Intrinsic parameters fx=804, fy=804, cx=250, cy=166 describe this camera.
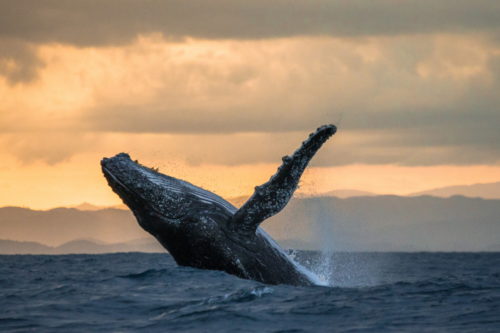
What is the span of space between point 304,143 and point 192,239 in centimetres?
209

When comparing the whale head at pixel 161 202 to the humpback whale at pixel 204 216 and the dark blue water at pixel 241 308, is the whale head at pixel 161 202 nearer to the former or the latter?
the humpback whale at pixel 204 216

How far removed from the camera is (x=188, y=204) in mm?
11461

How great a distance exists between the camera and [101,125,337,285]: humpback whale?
10914 millimetres

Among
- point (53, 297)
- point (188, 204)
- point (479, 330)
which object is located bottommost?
point (479, 330)

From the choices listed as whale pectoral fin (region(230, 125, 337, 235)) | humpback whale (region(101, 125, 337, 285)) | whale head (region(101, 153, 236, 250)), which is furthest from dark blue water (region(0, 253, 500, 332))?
whale pectoral fin (region(230, 125, 337, 235))

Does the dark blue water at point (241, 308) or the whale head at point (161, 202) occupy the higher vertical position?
the whale head at point (161, 202)

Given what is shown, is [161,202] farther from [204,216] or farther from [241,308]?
[241,308]

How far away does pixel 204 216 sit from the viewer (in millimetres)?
11352

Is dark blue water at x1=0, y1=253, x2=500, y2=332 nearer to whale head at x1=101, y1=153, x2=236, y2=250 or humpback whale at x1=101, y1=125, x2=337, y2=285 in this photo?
humpback whale at x1=101, y1=125, x2=337, y2=285

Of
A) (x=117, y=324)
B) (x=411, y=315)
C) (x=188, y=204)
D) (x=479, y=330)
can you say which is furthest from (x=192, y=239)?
(x=479, y=330)

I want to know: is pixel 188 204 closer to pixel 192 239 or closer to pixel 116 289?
pixel 192 239

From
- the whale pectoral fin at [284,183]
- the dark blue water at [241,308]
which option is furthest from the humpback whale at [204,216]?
the dark blue water at [241,308]

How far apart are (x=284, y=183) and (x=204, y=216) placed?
1.32 meters

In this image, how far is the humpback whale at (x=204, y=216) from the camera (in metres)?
10.9
